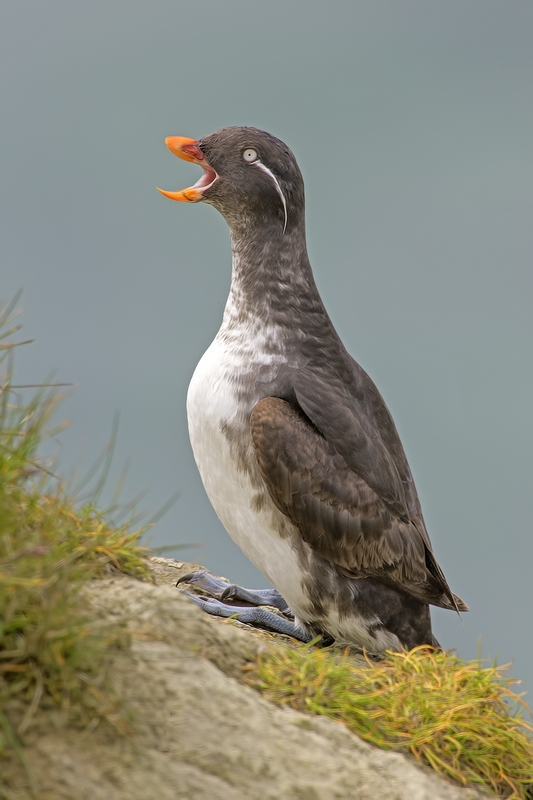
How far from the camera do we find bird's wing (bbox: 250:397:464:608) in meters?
5.54

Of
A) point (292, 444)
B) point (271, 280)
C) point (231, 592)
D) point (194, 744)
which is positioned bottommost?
point (194, 744)

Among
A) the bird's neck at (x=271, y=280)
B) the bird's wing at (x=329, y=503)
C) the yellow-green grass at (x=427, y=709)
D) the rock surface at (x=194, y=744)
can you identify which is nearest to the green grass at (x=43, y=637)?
the rock surface at (x=194, y=744)

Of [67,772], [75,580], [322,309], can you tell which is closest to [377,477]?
[322,309]

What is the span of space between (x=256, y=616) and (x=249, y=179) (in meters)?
2.76

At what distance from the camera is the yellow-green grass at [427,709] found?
13.8 feet

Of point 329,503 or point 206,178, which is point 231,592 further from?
point 206,178

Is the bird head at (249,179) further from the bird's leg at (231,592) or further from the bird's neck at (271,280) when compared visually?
the bird's leg at (231,592)

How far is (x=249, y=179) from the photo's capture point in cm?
598

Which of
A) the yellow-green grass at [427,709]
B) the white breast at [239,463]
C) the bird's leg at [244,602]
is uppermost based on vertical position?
the white breast at [239,463]

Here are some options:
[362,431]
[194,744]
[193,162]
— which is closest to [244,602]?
[362,431]

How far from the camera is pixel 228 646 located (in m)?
4.17

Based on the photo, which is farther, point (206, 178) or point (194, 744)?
point (206, 178)

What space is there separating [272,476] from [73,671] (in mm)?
2399

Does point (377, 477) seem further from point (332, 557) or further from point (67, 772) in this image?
Answer: point (67, 772)
